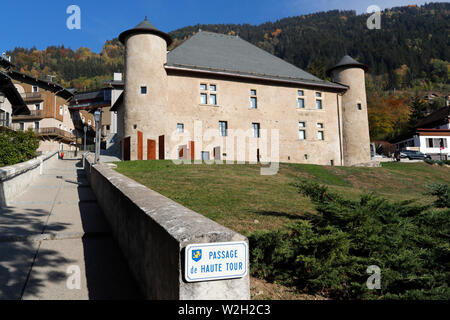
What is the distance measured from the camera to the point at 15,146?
41.9 ft

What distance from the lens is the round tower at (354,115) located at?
118ft

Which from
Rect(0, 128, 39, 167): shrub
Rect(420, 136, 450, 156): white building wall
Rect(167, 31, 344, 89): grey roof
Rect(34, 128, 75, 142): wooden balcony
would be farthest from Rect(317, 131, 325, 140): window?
Rect(34, 128, 75, 142): wooden balcony

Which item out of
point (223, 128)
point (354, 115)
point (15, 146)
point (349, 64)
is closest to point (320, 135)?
point (354, 115)

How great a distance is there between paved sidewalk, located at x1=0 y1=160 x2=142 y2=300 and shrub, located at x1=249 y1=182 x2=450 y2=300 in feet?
6.69

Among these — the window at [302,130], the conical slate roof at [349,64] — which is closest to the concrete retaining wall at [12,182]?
the window at [302,130]

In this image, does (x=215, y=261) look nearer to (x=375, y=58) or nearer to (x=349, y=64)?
(x=349, y=64)

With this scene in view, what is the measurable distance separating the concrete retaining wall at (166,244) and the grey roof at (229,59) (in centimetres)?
2774

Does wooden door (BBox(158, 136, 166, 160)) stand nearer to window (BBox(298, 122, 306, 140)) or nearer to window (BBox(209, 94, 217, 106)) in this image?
window (BBox(209, 94, 217, 106))

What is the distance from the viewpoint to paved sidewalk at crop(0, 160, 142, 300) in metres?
3.53

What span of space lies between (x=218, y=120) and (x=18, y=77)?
4130cm

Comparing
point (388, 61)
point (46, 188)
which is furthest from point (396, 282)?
point (388, 61)

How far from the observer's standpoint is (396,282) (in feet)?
13.3

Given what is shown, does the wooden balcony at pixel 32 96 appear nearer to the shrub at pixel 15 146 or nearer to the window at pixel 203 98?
the window at pixel 203 98
